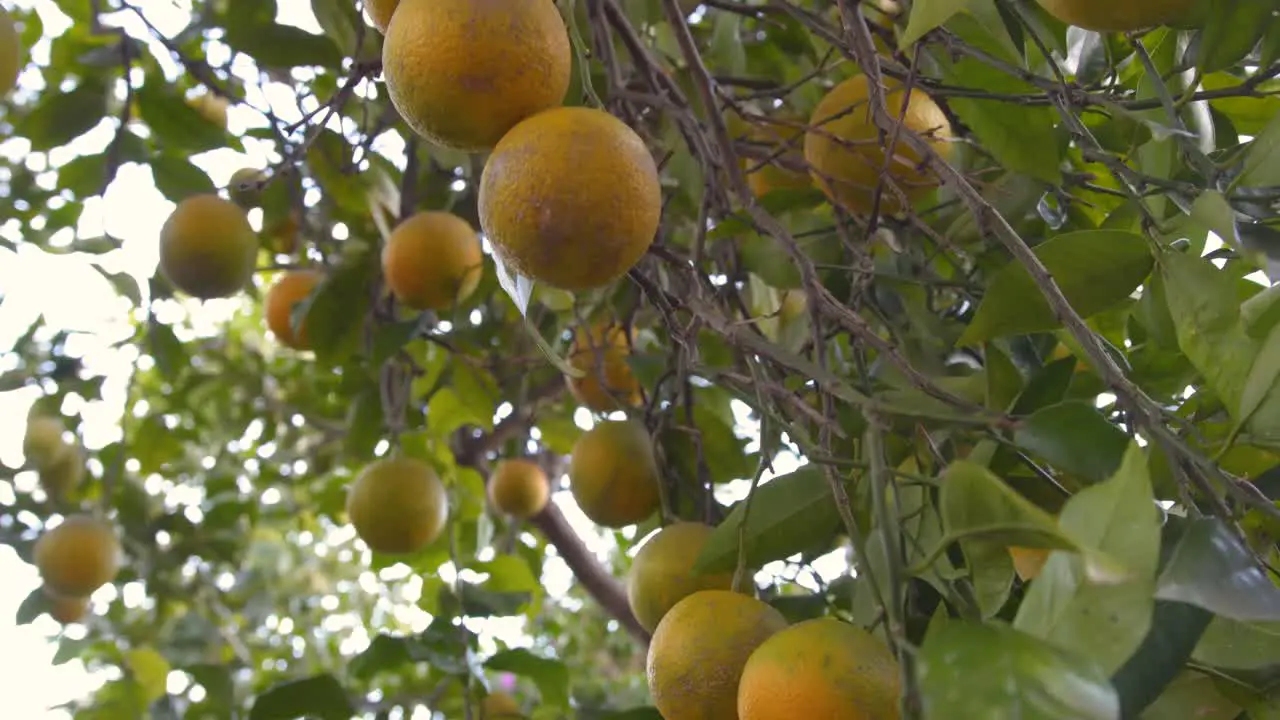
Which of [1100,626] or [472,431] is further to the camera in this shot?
[472,431]

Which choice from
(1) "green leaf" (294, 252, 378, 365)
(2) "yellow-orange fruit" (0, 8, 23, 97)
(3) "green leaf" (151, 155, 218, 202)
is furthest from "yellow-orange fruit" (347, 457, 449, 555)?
(2) "yellow-orange fruit" (0, 8, 23, 97)

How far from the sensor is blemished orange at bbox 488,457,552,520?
181 cm

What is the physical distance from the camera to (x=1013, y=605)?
2.55 ft

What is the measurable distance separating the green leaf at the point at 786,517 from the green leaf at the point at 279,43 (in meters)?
0.97

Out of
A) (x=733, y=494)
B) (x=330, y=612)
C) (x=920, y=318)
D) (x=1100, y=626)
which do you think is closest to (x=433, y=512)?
(x=733, y=494)

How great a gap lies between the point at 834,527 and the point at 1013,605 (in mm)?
142

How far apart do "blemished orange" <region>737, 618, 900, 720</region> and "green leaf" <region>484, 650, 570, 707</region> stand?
2.56 ft

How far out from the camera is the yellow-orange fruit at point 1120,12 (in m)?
→ 0.76

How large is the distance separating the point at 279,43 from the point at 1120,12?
1.09 metres

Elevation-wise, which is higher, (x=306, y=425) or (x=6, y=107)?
(x=6, y=107)

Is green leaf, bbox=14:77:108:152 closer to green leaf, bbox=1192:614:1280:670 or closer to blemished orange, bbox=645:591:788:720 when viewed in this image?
blemished orange, bbox=645:591:788:720

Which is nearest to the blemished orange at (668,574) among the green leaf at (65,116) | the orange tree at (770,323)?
the orange tree at (770,323)

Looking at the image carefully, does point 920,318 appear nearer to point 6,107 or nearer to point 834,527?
point 834,527

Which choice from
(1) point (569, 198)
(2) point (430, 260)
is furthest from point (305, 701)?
(1) point (569, 198)
